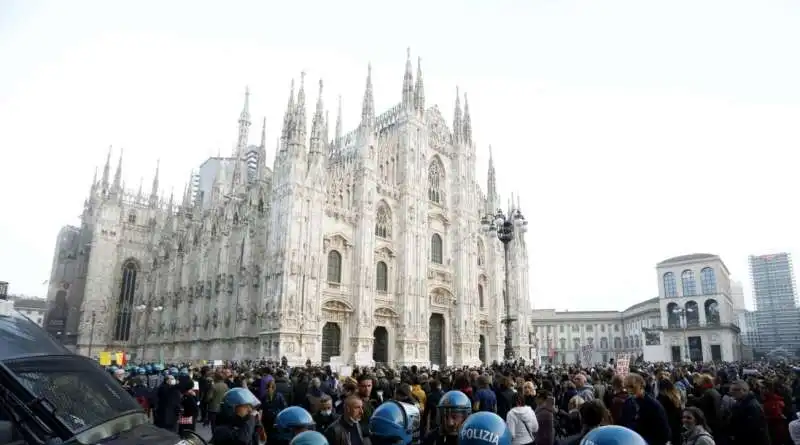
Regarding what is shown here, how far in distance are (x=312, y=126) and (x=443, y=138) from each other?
1430 cm

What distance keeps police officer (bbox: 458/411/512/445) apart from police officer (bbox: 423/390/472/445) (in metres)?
1.05

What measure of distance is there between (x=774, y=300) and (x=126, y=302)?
142m

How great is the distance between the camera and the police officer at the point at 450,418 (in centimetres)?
504

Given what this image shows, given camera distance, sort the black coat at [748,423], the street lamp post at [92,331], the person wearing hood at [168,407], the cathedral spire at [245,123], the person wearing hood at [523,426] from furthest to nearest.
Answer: the cathedral spire at [245,123]
the street lamp post at [92,331]
the person wearing hood at [168,407]
the black coat at [748,423]
the person wearing hood at [523,426]

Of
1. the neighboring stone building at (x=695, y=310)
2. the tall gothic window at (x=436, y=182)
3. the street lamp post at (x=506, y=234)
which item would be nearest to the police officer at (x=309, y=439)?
the street lamp post at (x=506, y=234)

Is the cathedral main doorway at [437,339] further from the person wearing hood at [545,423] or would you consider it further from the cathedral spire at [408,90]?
the person wearing hood at [545,423]

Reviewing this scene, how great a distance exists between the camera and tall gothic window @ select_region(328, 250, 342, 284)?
1368 inches

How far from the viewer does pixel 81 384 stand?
13.2ft

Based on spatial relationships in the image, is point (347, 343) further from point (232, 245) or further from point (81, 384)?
point (81, 384)

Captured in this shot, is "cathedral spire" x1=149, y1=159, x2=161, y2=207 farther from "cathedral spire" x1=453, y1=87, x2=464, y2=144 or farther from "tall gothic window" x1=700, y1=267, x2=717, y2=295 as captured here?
"tall gothic window" x1=700, y1=267, x2=717, y2=295

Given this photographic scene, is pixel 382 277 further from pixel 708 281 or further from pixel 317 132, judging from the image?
pixel 708 281

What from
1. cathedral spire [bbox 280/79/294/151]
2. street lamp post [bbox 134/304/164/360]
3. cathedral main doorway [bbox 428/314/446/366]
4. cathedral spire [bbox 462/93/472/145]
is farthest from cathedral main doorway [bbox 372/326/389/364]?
street lamp post [bbox 134/304/164/360]

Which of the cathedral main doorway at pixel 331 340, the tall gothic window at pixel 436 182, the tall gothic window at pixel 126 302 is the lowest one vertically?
the cathedral main doorway at pixel 331 340

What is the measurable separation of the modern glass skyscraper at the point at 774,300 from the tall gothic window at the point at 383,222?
384 ft
